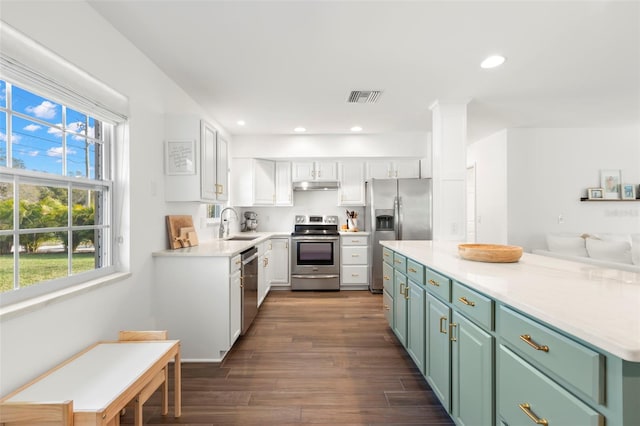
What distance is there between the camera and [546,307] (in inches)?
39.6

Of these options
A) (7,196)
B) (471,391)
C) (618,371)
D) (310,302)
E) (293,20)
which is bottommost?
(310,302)

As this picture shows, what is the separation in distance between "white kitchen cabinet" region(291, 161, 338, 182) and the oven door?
40.2 inches

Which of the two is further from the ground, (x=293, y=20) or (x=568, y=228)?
(x=293, y=20)

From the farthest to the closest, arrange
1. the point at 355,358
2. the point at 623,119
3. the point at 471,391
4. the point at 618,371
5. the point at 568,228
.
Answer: the point at 568,228 → the point at 623,119 → the point at 355,358 → the point at 471,391 → the point at 618,371

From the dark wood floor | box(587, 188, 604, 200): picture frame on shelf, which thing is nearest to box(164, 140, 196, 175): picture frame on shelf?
the dark wood floor

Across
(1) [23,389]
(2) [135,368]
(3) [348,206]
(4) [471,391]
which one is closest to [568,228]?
(3) [348,206]

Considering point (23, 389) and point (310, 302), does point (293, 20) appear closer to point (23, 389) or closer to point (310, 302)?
point (23, 389)

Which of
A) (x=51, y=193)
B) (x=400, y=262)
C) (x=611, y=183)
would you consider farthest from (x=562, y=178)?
(x=51, y=193)

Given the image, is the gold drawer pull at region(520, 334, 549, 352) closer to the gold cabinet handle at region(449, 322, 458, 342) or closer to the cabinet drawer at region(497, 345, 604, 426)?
the cabinet drawer at region(497, 345, 604, 426)

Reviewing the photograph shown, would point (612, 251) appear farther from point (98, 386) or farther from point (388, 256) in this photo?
point (98, 386)

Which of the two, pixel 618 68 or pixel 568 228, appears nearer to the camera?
pixel 618 68

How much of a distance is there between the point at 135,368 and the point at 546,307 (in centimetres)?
180

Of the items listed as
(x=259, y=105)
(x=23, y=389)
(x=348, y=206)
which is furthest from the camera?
(x=348, y=206)

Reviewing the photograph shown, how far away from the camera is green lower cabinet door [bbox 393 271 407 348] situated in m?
2.46
